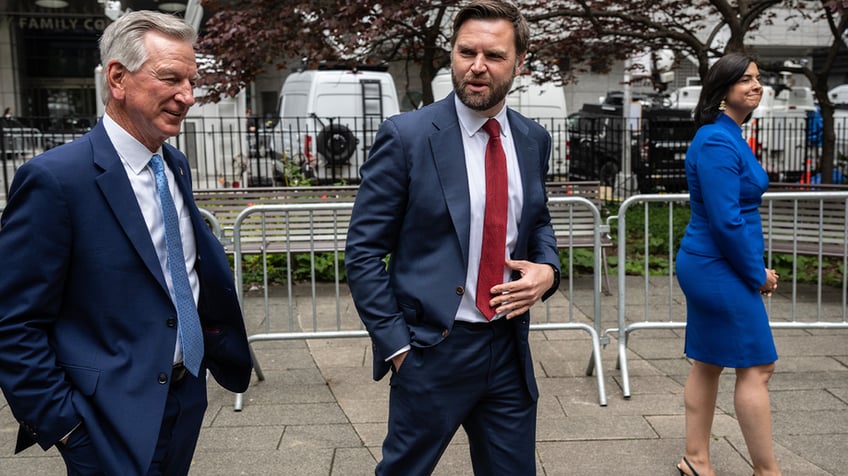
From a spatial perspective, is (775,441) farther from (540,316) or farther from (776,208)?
(776,208)

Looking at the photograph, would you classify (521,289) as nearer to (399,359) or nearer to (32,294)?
(399,359)

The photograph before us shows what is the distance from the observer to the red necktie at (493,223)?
269 cm

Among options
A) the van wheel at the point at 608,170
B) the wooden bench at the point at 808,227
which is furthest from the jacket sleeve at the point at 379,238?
the van wheel at the point at 608,170

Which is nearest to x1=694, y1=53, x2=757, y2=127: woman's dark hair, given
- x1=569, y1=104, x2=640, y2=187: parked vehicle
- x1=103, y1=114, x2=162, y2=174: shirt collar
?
x1=103, y1=114, x2=162, y2=174: shirt collar

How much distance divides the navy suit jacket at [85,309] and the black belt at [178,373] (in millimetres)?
128

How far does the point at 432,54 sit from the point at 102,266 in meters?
8.32

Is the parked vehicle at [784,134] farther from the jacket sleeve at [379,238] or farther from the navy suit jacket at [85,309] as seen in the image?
the navy suit jacket at [85,309]

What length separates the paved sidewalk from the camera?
4.20 meters

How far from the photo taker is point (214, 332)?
263cm

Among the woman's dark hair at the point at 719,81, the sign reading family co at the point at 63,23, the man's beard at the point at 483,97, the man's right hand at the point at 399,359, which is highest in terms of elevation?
the sign reading family co at the point at 63,23

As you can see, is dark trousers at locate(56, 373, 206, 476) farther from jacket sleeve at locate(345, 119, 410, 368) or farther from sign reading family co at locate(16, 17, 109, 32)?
sign reading family co at locate(16, 17, 109, 32)

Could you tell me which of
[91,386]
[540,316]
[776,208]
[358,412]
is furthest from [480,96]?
[776,208]

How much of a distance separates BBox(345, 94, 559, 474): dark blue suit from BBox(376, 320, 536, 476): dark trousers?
1cm

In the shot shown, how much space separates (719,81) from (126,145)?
2.53 metres
